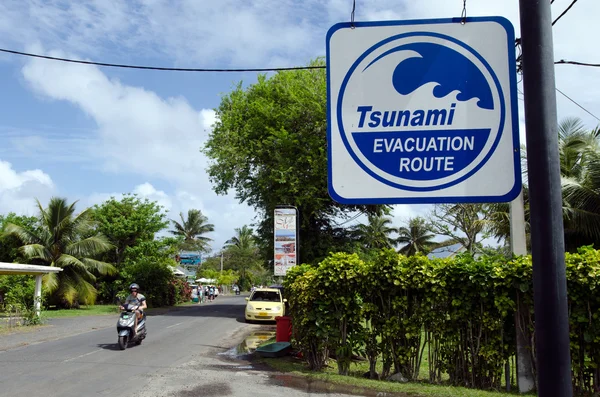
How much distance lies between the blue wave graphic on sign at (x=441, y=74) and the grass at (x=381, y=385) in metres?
5.51

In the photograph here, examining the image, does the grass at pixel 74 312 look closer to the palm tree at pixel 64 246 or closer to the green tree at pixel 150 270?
the palm tree at pixel 64 246

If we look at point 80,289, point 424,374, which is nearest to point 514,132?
point 424,374

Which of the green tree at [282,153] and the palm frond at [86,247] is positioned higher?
the green tree at [282,153]

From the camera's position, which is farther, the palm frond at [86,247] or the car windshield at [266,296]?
the palm frond at [86,247]

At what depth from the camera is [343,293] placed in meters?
9.57

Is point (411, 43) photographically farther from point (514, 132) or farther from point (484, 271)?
point (484, 271)

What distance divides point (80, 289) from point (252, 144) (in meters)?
14.0

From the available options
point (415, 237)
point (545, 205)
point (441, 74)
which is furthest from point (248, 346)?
point (415, 237)

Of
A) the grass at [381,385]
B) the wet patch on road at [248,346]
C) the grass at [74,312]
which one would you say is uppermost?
the grass at [381,385]

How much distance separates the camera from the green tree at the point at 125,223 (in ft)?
126

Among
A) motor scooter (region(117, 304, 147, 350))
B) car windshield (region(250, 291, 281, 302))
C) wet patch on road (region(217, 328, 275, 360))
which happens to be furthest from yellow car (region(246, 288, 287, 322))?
motor scooter (region(117, 304, 147, 350))

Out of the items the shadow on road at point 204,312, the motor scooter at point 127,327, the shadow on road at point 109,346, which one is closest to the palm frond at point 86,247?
the shadow on road at point 204,312

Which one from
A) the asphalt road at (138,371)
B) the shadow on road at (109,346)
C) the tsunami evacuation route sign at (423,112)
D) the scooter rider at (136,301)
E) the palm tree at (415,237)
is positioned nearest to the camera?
the tsunami evacuation route sign at (423,112)

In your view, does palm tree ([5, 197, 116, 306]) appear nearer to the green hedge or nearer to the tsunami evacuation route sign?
the green hedge
